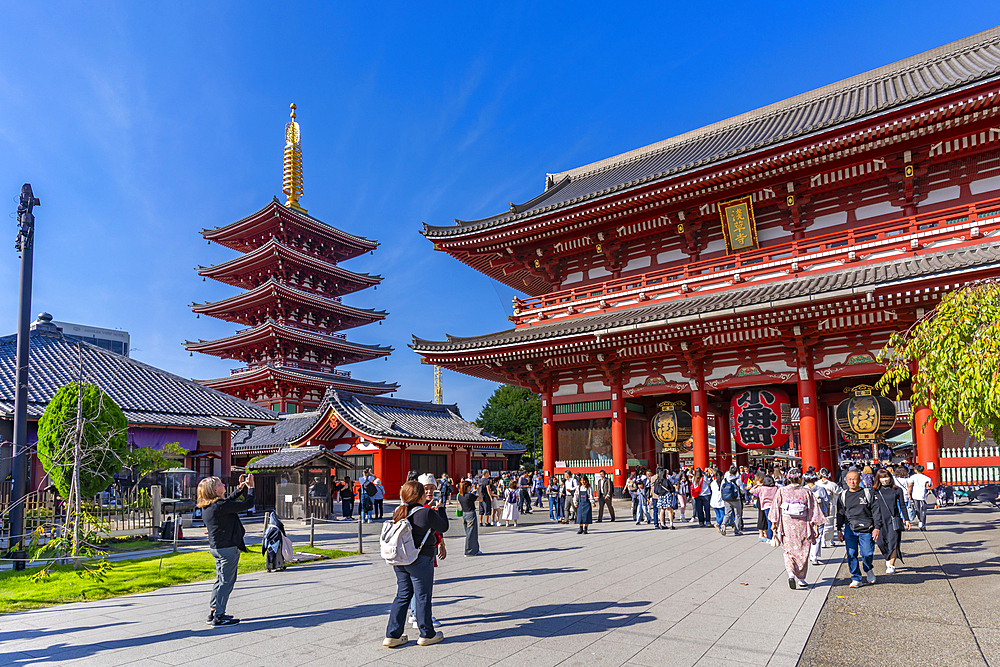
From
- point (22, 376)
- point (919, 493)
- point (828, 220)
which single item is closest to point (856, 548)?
point (919, 493)

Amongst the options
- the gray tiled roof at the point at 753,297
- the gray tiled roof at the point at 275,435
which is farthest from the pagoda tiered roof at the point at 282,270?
the gray tiled roof at the point at 753,297

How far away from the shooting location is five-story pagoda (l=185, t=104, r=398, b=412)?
47.1 metres

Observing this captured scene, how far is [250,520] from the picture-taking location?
21.7m

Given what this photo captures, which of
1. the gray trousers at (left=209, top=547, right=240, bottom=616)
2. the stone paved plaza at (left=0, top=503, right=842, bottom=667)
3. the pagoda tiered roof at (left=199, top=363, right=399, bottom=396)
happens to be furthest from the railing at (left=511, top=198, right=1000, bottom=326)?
the pagoda tiered roof at (left=199, top=363, right=399, bottom=396)

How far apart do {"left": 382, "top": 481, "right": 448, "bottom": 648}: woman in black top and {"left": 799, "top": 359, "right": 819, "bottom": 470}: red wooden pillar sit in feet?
47.4

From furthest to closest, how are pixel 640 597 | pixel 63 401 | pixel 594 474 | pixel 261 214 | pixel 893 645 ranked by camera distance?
pixel 261 214, pixel 594 474, pixel 63 401, pixel 640 597, pixel 893 645

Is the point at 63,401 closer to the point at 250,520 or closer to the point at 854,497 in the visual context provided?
the point at 250,520

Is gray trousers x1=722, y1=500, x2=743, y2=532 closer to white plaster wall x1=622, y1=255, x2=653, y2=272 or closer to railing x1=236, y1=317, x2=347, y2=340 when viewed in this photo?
white plaster wall x1=622, y1=255, x2=653, y2=272

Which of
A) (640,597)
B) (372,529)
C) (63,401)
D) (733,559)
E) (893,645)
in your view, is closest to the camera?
(893,645)

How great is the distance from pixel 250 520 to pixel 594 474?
11841 millimetres

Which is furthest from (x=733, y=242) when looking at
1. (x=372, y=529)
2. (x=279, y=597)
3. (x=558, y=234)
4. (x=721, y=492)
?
(x=279, y=597)

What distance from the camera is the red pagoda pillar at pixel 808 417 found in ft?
58.2

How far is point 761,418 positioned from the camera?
61.9ft

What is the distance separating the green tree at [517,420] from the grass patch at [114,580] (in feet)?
164
